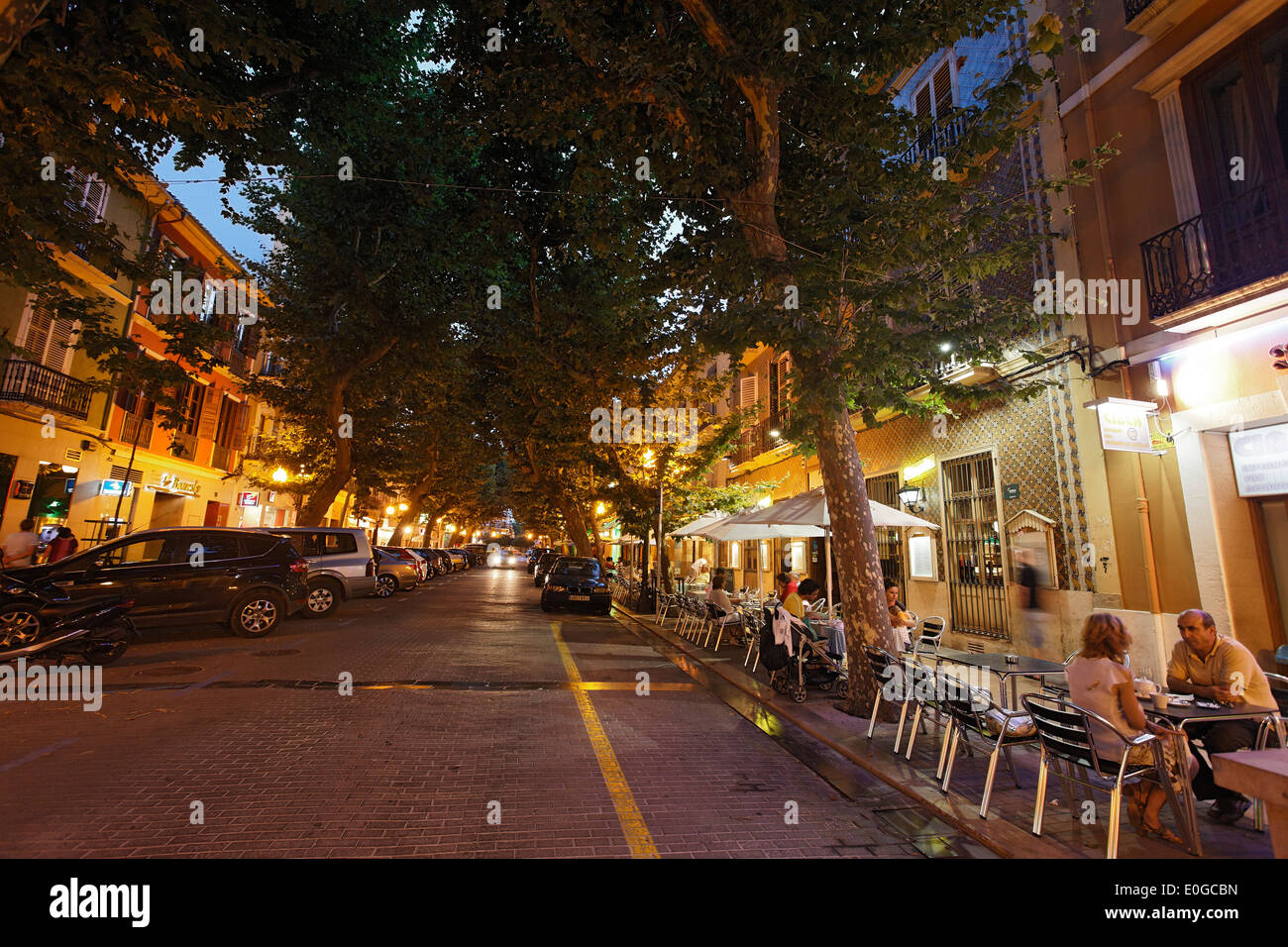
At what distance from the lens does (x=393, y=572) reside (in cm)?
2145

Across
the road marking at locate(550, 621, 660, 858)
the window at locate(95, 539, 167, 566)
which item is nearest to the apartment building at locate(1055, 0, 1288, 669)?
the road marking at locate(550, 621, 660, 858)

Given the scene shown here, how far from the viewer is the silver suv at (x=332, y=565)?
13.9m

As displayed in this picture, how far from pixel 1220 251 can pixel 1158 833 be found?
23.1 feet

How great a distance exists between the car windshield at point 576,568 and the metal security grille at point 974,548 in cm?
1052

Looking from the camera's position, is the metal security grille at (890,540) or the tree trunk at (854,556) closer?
the tree trunk at (854,556)

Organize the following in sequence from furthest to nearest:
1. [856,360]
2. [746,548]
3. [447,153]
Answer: [746,548] → [447,153] → [856,360]

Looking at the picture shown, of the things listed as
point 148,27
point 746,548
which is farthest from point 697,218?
point 746,548

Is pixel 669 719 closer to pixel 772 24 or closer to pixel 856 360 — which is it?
pixel 856 360

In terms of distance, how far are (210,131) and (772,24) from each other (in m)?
7.83

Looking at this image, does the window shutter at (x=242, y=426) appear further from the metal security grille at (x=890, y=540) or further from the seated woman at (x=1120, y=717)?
the seated woman at (x=1120, y=717)

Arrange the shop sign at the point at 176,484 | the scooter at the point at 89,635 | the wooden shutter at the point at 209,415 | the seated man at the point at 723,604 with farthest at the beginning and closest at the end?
the wooden shutter at the point at 209,415
the shop sign at the point at 176,484
the seated man at the point at 723,604
the scooter at the point at 89,635

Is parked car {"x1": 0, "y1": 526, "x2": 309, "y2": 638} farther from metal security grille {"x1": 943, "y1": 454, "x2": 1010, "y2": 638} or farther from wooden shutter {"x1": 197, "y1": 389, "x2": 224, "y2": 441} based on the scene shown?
Result: wooden shutter {"x1": 197, "y1": 389, "x2": 224, "y2": 441}

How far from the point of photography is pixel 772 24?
22.4 ft

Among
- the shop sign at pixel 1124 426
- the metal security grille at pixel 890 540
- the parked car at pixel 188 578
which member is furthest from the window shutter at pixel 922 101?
the parked car at pixel 188 578
